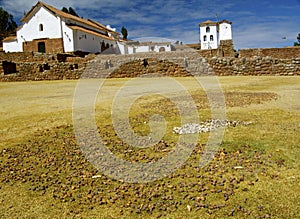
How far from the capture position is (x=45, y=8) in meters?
41.7

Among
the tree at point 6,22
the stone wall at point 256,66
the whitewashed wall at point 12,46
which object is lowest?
the stone wall at point 256,66

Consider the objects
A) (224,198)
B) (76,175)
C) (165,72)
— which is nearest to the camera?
(224,198)

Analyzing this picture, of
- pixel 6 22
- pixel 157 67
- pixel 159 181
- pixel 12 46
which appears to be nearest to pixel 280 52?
pixel 157 67

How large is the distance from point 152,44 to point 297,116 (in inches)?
2287

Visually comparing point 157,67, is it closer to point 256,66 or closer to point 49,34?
point 256,66

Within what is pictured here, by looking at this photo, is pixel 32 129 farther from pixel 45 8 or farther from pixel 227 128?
pixel 45 8

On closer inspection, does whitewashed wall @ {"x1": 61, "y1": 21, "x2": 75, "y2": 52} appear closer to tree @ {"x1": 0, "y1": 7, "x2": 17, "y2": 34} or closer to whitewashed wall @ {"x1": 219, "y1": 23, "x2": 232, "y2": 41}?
whitewashed wall @ {"x1": 219, "y1": 23, "x2": 232, "y2": 41}

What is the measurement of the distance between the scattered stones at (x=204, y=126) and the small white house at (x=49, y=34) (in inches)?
1499

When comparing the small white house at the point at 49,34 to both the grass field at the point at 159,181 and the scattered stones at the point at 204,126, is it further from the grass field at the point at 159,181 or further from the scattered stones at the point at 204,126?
the scattered stones at the point at 204,126

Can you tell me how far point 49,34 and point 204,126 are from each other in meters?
41.6

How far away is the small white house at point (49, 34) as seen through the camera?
41.2 metres

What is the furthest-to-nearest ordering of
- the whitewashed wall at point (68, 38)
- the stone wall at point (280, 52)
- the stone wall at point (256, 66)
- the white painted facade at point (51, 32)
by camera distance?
the white painted facade at point (51, 32) → the whitewashed wall at point (68, 38) → the stone wall at point (280, 52) → the stone wall at point (256, 66)

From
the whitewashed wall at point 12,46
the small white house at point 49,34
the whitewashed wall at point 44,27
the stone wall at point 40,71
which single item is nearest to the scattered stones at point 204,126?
the stone wall at point 40,71

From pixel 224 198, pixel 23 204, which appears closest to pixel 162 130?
pixel 224 198
